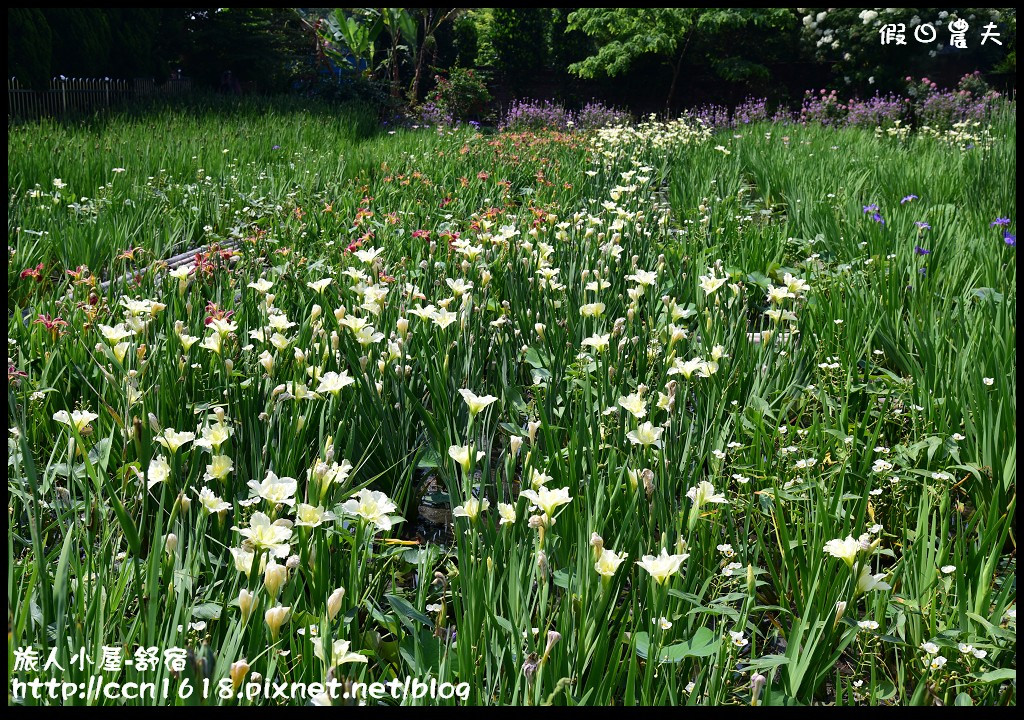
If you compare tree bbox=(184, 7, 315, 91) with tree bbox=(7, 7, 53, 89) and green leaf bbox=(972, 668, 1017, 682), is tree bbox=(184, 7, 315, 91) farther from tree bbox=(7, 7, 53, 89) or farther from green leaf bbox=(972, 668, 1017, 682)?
green leaf bbox=(972, 668, 1017, 682)

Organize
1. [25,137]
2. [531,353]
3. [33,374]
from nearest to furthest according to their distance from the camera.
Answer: [33,374], [531,353], [25,137]

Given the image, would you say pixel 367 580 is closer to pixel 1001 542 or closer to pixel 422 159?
pixel 1001 542

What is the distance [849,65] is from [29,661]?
20.5 meters

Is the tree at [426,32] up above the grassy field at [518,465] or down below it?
above

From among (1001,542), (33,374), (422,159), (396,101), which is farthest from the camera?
(396,101)

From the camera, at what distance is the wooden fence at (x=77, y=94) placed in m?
11.7

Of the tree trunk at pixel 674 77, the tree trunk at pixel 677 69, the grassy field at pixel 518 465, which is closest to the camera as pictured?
the grassy field at pixel 518 465

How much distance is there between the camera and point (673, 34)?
59.5ft

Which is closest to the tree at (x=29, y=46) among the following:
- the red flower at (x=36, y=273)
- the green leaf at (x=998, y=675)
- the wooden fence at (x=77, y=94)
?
the wooden fence at (x=77, y=94)

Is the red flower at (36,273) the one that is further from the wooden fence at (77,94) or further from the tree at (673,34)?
the tree at (673,34)

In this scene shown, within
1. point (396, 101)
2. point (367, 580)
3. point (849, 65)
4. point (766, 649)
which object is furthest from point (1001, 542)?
point (849, 65)

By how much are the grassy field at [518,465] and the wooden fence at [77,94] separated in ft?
31.2

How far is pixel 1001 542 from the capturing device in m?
1.43

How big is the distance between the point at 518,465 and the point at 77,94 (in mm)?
14979
